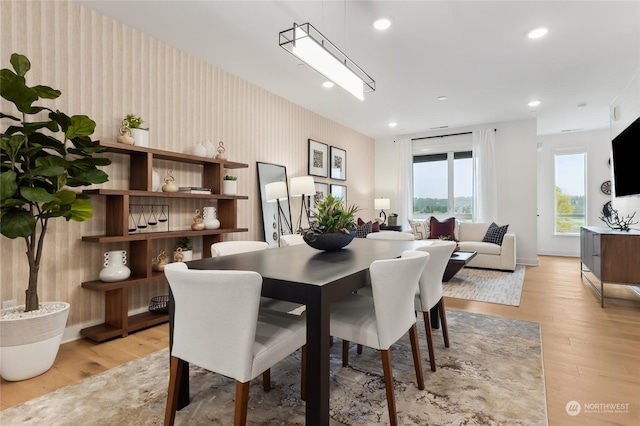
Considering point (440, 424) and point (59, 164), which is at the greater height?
point (59, 164)

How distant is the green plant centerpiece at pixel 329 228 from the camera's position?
6.75 ft

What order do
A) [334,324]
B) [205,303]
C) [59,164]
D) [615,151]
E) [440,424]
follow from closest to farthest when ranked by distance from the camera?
[205,303] < [440,424] < [334,324] < [59,164] < [615,151]

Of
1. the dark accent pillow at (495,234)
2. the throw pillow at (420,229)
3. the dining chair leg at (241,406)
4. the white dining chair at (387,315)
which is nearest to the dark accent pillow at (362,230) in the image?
the throw pillow at (420,229)

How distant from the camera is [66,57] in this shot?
249cm

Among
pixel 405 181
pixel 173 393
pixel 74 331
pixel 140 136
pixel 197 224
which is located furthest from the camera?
pixel 405 181

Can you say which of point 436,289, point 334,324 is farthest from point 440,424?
point 436,289

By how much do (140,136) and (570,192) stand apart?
8.11 m

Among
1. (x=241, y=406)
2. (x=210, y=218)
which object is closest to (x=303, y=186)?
(x=210, y=218)

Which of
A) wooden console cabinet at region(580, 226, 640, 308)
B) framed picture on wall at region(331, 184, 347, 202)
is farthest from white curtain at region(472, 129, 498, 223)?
wooden console cabinet at region(580, 226, 640, 308)

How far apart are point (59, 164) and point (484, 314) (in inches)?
145

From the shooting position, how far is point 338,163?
611 centimetres

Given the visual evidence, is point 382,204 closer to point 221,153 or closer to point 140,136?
point 221,153

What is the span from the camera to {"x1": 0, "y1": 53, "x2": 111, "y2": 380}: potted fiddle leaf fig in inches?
73.9

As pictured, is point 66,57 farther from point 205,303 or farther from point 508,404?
point 508,404
